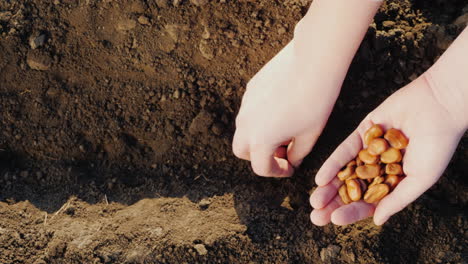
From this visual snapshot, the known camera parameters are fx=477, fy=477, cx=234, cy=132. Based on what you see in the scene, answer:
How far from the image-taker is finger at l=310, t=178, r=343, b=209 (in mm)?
2010

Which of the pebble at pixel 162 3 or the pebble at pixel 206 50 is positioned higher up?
the pebble at pixel 162 3

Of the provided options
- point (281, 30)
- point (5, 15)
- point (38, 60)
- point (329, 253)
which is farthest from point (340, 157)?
point (5, 15)

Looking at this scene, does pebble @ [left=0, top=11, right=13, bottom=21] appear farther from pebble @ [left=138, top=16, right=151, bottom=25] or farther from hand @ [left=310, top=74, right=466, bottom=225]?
hand @ [left=310, top=74, right=466, bottom=225]

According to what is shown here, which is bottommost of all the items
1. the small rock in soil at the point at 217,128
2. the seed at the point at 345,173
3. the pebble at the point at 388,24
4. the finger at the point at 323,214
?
the small rock in soil at the point at 217,128

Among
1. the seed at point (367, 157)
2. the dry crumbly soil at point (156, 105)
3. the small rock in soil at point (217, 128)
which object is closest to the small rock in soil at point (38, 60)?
the dry crumbly soil at point (156, 105)

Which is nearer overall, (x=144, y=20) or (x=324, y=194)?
(x=324, y=194)

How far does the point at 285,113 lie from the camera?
2.05m

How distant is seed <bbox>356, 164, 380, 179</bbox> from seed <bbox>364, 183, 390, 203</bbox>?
54 millimetres

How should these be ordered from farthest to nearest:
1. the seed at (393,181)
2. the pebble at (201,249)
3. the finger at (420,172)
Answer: the pebble at (201,249), the seed at (393,181), the finger at (420,172)

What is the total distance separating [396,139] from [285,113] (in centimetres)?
48

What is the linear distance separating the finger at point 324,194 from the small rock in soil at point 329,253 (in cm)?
25

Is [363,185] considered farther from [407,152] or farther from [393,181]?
[407,152]

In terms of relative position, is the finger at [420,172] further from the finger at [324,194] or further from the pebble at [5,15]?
the pebble at [5,15]

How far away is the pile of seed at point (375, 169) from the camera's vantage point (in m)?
2.00
